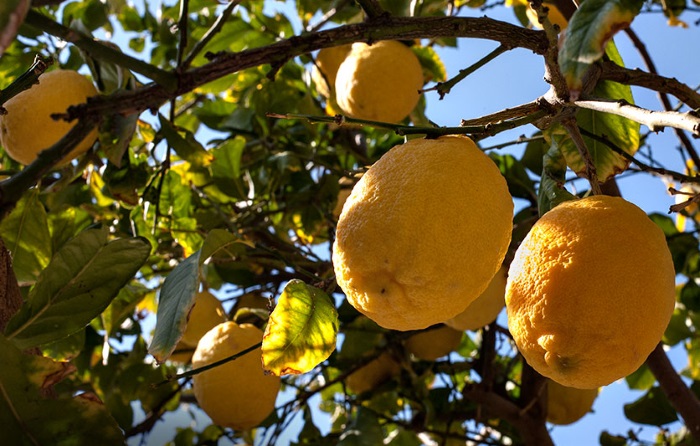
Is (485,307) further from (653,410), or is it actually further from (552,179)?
(653,410)

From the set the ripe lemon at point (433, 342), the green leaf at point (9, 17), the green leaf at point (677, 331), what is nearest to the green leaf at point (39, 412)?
the green leaf at point (9, 17)

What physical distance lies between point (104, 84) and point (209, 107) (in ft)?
3.01

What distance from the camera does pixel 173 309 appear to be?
2.68 feet

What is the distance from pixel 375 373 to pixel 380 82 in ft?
3.05

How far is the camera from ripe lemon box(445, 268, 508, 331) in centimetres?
150

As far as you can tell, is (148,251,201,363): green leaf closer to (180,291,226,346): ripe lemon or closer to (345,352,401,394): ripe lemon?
(180,291,226,346): ripe lemon

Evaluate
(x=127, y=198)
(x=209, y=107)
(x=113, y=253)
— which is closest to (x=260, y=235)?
(x=209, y=107)

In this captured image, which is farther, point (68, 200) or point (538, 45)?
point (68, 200)

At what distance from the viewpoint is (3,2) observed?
42 centimetres

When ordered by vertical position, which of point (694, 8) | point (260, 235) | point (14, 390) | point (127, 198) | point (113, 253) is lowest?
point (14, 390)

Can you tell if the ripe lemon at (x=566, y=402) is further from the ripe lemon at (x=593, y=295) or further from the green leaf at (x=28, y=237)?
the green leaf at (x=28, y=237)

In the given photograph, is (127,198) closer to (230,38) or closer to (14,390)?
(14,390)

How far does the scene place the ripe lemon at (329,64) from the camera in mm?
1873

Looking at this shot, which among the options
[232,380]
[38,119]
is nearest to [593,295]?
[232,380]
